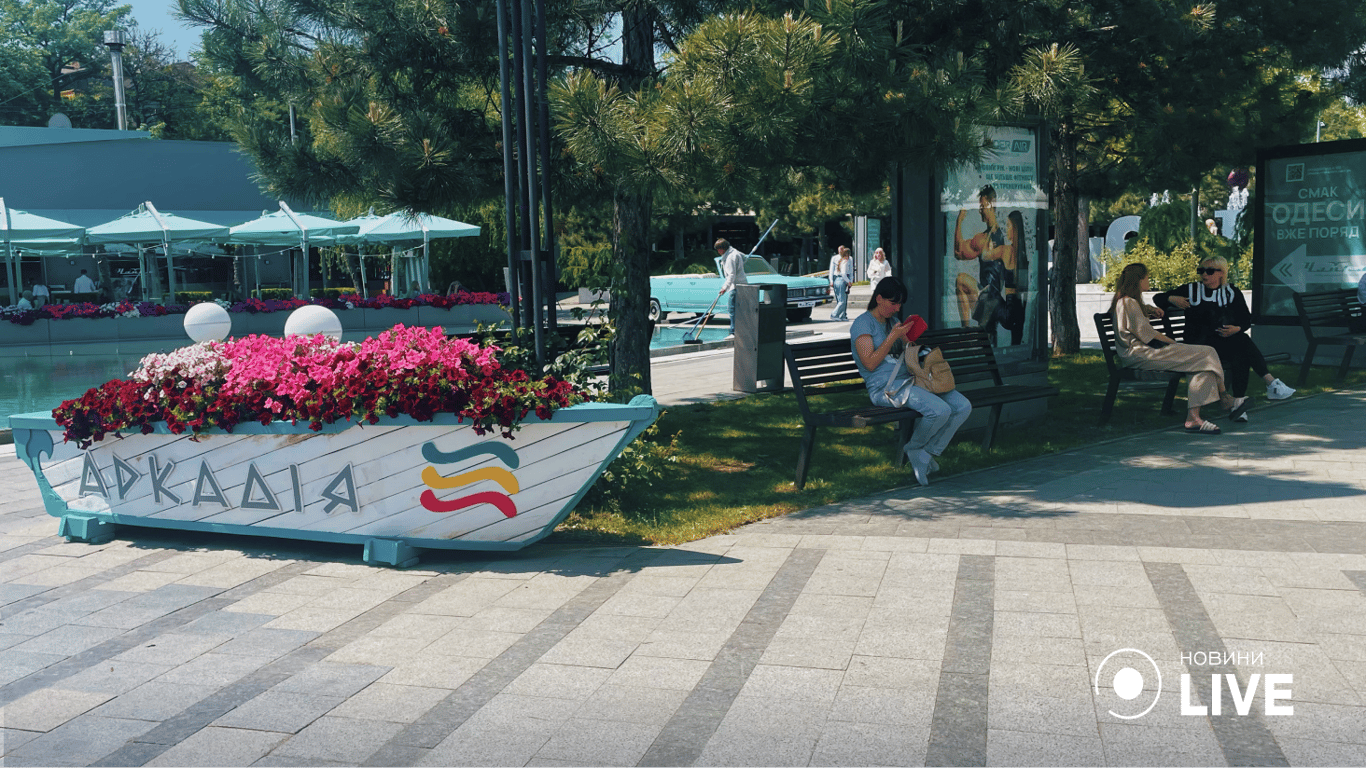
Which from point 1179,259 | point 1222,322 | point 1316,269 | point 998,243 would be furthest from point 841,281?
point 998,243

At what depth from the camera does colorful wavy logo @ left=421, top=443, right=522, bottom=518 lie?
19.8ft

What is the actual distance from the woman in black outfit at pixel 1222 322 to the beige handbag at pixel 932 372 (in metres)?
3.44

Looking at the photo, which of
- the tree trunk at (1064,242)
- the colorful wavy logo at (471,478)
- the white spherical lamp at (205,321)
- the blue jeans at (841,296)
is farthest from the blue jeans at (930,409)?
the blue jeans at (841,296)

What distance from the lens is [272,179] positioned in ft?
28.2

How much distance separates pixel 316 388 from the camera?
6.30 m

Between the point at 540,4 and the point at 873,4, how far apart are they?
2.03 m

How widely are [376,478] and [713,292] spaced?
758 inches

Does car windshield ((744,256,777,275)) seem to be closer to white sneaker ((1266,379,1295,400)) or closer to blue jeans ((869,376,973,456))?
white sneaker ((1266,379,1295,400))

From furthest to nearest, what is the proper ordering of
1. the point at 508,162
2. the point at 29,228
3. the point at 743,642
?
the point at 29,228, the point at 508,162, the point at 743,642

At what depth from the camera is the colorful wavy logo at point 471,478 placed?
604 cm

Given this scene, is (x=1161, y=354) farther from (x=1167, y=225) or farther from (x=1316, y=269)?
(x=1167, y=225)

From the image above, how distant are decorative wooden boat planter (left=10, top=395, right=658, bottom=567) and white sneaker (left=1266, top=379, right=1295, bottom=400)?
7.62 meters

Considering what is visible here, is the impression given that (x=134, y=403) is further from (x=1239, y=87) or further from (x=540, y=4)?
(x=1239, y=87)

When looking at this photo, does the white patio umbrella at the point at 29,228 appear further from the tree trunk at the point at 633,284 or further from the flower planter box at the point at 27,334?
the tree trunk at the point at 633,284
